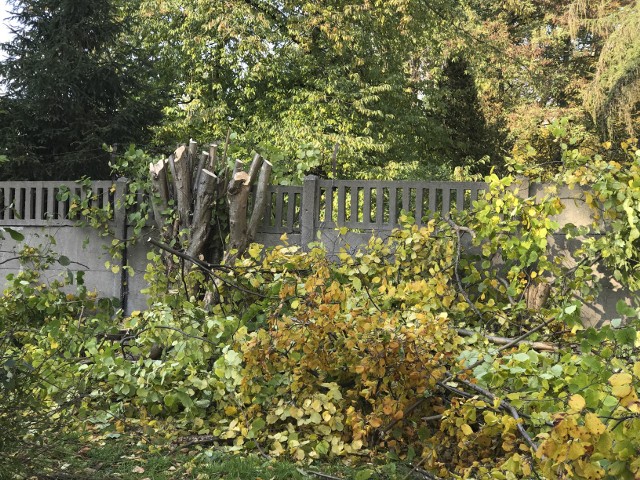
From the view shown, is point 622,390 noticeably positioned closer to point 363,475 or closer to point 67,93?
point 363,475

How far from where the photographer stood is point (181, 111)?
20422 mm

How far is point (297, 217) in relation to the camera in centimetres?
766

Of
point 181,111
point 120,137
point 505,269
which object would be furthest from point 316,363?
point 181,111

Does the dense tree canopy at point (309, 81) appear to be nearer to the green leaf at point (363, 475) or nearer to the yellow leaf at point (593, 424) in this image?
the green leaf at point (363, 475)

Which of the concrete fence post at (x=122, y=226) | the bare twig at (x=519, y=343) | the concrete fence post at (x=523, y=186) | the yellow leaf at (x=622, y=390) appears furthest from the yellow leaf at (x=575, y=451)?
the concrete fence post at (x=122, y=226)

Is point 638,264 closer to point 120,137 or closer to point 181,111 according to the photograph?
point 120,137

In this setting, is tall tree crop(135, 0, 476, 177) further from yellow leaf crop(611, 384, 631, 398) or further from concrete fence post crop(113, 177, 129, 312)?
yellow leaf crop(611, 384, 631, 398)

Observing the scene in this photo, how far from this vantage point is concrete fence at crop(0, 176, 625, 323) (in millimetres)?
6809

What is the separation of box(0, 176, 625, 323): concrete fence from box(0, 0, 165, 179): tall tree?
484 centimetres

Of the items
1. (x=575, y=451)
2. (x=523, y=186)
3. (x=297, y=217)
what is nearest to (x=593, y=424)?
(x=575, y=451)

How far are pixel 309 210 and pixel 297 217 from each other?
0.22 meters

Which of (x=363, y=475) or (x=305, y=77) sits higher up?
(x=305, y=77)

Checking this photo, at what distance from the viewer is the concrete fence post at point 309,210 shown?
748 cm

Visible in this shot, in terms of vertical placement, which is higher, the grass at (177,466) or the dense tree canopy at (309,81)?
the dense tree canopy at (309,81)
